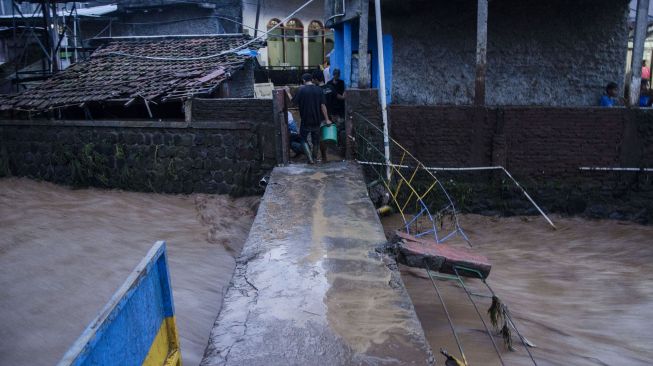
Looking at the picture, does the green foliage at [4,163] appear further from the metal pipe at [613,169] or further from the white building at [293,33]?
the metal pipe at [613,169]

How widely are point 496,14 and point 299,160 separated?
5735 millimetres

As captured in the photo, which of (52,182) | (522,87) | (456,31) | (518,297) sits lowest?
(518,297)

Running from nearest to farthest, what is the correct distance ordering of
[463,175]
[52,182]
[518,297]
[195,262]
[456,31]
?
1. [518,297]
2. [195,262]
3. [463,175]
4. [52,182]
5. [456,31]

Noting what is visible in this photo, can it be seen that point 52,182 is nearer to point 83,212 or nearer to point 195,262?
point 83,212

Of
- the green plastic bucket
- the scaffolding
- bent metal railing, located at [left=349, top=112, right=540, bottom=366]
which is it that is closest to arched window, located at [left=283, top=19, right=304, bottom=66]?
the scaffolding

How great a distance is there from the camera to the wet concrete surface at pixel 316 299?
3629 mm

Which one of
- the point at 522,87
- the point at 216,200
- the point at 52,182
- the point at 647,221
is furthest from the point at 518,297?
the point at 52,182

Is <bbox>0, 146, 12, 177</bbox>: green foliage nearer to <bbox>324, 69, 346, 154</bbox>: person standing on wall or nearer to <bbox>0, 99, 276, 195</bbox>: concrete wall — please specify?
<bbox>0, 99, 276, 195</bbox>: concrete wall

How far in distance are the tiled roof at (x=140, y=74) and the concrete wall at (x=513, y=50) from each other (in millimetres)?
3825

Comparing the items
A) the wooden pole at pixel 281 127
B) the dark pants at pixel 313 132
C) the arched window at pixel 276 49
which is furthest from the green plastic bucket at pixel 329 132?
the arched window at pixel 276 49

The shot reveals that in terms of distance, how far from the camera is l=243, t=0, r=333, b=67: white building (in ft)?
64.8

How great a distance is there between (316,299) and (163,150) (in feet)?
23.0

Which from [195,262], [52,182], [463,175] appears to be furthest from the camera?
[52,182]

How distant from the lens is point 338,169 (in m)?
8.98
